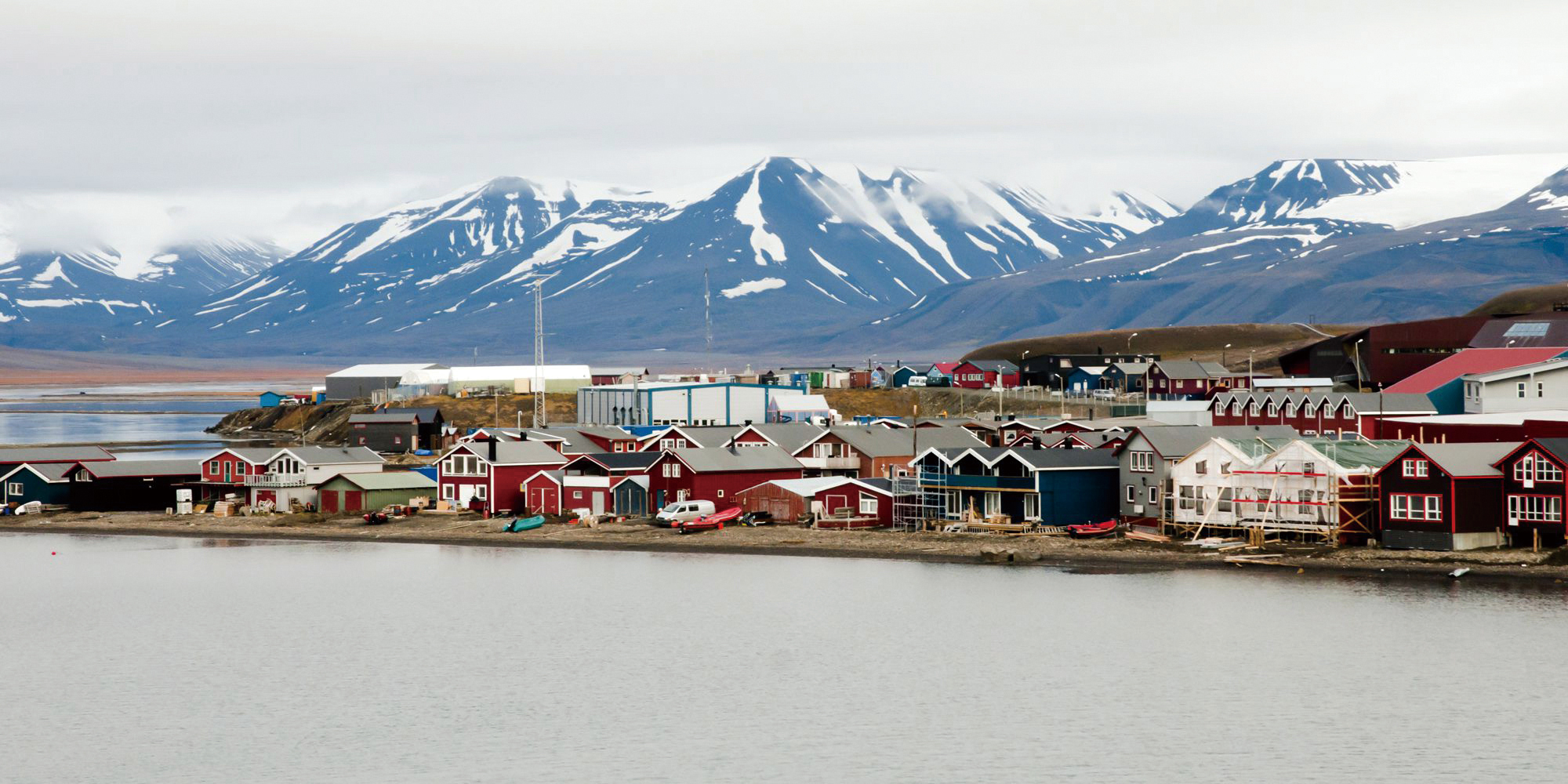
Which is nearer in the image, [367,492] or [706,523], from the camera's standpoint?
[706,523]

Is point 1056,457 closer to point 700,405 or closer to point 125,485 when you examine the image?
point 125,485

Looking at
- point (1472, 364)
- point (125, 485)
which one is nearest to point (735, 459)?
point (125, 485)

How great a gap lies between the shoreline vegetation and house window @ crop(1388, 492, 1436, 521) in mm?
1007

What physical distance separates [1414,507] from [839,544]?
16372mm

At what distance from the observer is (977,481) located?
180ft

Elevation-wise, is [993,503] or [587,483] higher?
[587,483]

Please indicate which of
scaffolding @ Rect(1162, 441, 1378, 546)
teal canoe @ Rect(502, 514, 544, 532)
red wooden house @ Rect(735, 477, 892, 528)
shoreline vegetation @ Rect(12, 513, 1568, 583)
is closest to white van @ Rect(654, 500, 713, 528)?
shoreline vegetation @ Rect(12, 513, 1568, 583)

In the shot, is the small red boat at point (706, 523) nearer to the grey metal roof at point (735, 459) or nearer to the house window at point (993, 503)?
the grey metal roof at point (735, 459)

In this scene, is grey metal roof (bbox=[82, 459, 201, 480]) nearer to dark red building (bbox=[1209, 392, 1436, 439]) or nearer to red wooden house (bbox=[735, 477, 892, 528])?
red wooden house (bbox=[735, 477, 892, 528])

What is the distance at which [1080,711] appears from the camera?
3397 cm

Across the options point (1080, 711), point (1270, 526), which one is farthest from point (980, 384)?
point (1080, 711)

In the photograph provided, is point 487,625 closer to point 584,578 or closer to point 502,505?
point 584,578

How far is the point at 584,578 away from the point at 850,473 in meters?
14.4

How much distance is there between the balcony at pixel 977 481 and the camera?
54.1m
